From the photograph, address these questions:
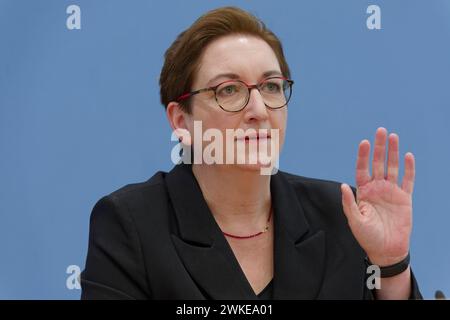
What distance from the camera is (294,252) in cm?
145

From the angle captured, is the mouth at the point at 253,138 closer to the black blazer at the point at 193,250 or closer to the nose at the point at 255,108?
the nose at the point at 255,108

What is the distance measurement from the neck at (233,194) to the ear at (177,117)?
0.10m

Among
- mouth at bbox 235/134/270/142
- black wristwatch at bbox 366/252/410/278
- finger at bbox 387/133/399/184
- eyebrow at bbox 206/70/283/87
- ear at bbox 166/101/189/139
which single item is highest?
eyebrow at bbox 206/70/283/87

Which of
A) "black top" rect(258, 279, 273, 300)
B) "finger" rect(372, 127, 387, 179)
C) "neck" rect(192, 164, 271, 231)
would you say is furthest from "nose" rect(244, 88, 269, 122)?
"black top" rect(258, 279, 273, 300)

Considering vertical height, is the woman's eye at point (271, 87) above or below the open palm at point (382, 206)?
above

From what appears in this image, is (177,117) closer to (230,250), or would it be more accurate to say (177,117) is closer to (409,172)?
(230,250)

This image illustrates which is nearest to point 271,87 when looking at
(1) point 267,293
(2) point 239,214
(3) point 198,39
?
(3) point 198,39

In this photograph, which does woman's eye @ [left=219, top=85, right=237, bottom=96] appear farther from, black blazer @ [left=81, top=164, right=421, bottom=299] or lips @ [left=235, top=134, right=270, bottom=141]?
black blazer @ [left=81, top=164, right=421, bottom=299]

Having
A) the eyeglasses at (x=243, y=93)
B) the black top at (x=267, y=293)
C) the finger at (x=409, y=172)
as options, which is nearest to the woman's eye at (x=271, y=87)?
the eyeglasses at (x=243, y=93)

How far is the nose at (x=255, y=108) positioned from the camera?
141 cm

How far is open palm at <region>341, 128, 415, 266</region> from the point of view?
1.37 meters

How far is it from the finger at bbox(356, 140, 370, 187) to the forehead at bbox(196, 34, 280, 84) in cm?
27
